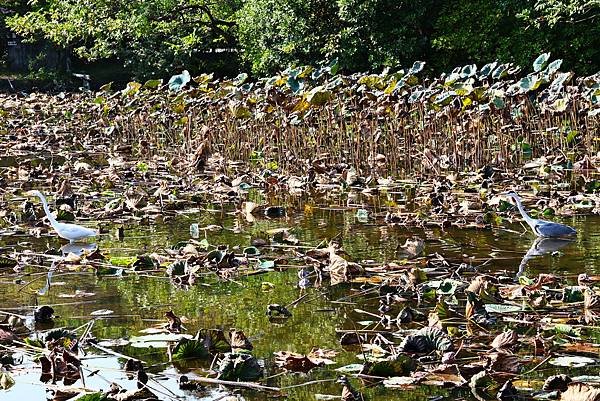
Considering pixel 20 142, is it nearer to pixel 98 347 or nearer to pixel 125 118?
pixel 125 118

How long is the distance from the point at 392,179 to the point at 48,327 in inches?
224

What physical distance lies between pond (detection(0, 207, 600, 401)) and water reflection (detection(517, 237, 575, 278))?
0.01 metres

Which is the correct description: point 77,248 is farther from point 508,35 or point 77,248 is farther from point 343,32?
point 508,35

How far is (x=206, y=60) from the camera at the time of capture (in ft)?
83.2

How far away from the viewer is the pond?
4070 millimetres

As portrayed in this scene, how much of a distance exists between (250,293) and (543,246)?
2.18 metres

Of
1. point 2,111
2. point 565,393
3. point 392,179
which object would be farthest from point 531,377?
point 2,111

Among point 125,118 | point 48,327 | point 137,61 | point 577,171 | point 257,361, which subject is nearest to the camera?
point 257,361

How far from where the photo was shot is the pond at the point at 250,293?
4.07m

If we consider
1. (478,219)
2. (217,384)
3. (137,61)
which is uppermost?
(137,61)

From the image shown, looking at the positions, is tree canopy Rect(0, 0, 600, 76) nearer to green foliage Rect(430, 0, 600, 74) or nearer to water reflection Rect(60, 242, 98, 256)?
green foliage Rect(430, 0, 600, 74)

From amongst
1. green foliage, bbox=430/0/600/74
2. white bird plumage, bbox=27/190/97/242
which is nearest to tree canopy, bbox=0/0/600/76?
green foliage, bbox=430/0/600/74

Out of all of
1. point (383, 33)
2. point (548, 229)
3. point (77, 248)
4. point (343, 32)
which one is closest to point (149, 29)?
point (343, 32)

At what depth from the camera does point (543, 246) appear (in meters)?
6.63
